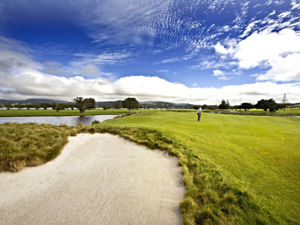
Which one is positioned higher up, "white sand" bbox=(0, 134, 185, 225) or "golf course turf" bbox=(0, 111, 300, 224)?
"golf course turf" bbox=(0, 111, 300, 224)

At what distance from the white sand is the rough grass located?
1.46 ft

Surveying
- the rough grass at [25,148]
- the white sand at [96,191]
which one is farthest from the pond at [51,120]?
the white sand at [96,191]

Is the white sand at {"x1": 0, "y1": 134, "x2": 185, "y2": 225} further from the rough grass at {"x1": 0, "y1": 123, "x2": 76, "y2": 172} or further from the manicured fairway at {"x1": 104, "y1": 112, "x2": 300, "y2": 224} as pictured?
the manicured fairway at {"x1": 104, "y1": 112, "x2": 300, "y2": 224}

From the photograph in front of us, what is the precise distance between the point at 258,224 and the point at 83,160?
7.65 m

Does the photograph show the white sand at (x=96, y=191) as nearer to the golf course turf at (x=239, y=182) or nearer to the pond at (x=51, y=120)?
the golf course turf at (x=239, y=182)

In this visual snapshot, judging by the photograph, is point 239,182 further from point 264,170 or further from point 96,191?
point 96,191

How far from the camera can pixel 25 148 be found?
6.99 meters

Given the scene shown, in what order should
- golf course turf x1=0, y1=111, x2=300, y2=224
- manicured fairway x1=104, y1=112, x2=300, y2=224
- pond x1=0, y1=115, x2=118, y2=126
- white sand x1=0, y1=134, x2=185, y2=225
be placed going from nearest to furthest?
golf course turf x1=0, y1=111, x2=300, y2=224
manicured fairway x1=104, y1=112, x2=300, y2=224
white sand x1=0, y1=134, x2=185, y2=225
pond x1=0, y1=115, x2=118, y2=126

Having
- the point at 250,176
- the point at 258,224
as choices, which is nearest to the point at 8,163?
the point at 258,224

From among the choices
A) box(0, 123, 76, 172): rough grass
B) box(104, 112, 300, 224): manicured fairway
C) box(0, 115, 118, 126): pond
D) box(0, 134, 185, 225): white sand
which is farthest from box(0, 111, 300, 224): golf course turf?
box(0, 115, 118, 126): pond

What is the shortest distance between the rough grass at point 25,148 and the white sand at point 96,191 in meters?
0.45

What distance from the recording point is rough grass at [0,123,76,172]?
19.4ft

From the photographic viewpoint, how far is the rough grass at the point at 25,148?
592cm

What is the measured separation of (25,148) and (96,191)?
5.89 m
